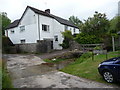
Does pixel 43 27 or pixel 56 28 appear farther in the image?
pixel 56 28

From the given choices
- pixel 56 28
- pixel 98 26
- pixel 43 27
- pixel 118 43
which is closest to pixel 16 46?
pixel 43 27

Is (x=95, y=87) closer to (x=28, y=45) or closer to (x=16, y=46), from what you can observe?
(x=28, y=45)

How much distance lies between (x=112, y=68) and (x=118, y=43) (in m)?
11.0

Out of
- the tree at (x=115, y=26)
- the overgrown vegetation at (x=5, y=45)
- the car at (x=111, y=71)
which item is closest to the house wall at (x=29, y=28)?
the overgrown vegetation at (x=5, y=45)

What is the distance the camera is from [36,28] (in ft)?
69.7

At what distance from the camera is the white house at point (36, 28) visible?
2141 centimetres

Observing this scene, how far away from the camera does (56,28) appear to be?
24.8m

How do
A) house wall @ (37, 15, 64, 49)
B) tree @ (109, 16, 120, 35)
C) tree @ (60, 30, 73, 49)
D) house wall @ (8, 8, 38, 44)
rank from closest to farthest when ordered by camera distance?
tree @ (109, 16, 120, 35) → house wall @ (8, 8, 38, 44) → tree @ (60, 30, 73, 49) → house wall @ (37, 15, 64, 49)

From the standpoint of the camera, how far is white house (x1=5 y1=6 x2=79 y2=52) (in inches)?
843

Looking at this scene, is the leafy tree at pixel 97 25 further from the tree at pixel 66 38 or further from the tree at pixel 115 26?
the tree at pixel 66 38

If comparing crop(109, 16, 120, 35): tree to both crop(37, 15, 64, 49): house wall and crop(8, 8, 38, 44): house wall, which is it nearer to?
crop(37, 15, 64, 49): house wall

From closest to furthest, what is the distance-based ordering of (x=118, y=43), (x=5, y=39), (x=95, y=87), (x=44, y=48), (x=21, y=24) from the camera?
(x=95, y=87)
(x=118, y=43)
(x=44, y=48)
(x=5, y=39)
(x=21, y=24)

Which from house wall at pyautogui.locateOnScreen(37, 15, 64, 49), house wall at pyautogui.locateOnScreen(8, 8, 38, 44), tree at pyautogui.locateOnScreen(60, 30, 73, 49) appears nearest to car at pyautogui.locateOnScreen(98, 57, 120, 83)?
tree at pyautogui.locateOnScreen(60, 30, 73, 49)

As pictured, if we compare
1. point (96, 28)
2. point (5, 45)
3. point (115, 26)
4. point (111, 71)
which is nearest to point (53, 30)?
point (96, 28)
